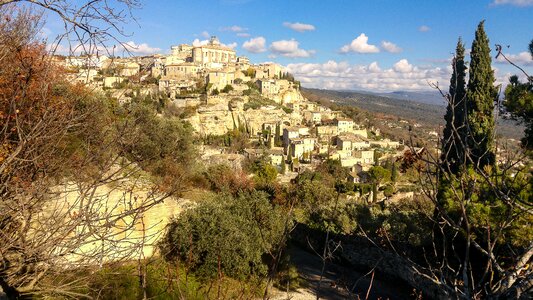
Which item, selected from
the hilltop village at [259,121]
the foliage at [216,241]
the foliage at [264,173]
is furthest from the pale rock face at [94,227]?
the hilltop village at [259,121]

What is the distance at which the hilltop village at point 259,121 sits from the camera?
135 feet

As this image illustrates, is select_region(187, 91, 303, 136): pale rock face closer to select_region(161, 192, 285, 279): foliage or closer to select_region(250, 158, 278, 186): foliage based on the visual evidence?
select_region(250, 158, 278, 186): foliage

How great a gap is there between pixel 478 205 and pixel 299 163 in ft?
112

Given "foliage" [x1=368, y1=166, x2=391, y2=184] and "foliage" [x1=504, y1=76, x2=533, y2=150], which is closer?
"foliage" [x1=504, y1=76, x2=533, y2=150]

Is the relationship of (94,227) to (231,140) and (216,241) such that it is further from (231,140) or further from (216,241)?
(231,140)

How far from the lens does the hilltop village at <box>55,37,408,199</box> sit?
41031 millimetres

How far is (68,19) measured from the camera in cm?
227

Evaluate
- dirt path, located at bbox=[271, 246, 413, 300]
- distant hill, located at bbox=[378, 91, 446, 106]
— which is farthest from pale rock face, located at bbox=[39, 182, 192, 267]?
dirt path, located at bbox=[271, 246, 413, 300]

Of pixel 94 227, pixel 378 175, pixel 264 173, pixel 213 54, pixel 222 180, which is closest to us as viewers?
pixel 94 227

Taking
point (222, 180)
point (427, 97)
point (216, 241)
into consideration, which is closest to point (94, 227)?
point (216, 241)

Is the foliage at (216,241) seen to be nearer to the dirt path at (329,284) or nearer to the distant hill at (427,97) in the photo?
the dirt path at (329,284)

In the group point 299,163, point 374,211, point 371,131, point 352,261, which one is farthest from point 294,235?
point 371,131

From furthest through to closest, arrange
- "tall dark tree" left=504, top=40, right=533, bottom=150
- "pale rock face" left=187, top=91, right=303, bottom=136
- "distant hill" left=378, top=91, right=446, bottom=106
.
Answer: "pale rock face" left=187, top=91, right=303, bottom=136
"tall dark tree" left=504, top=40, right=533, bottom=150
"distant hill" left=378, top=91, right=446, bottom=106

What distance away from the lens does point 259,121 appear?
5222cm
